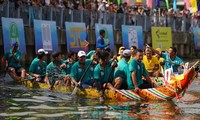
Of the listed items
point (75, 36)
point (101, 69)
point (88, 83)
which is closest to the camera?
point (101, 69)

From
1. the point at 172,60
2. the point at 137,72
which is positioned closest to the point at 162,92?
the point at 137,72

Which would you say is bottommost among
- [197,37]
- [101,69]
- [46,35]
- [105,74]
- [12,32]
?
[197,37]

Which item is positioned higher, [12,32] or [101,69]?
[12,32]

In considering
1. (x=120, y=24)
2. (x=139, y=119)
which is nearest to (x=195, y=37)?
(x=120, y=24)

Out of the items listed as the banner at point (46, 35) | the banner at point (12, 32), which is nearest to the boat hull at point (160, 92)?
the banner at point (12, 32)

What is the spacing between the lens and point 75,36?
92.2ft

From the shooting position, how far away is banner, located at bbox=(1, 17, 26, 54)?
23906 mm

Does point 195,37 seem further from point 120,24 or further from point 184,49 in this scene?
point 120,24

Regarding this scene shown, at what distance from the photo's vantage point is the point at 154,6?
36.3 meters

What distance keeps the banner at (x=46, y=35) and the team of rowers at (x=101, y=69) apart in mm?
5271

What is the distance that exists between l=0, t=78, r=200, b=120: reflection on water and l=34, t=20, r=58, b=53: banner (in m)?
9.61

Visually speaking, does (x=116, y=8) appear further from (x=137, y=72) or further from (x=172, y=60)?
(x=137, y=72)

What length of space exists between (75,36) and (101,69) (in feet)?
42.8

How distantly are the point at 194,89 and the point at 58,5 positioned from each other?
33.4ft
